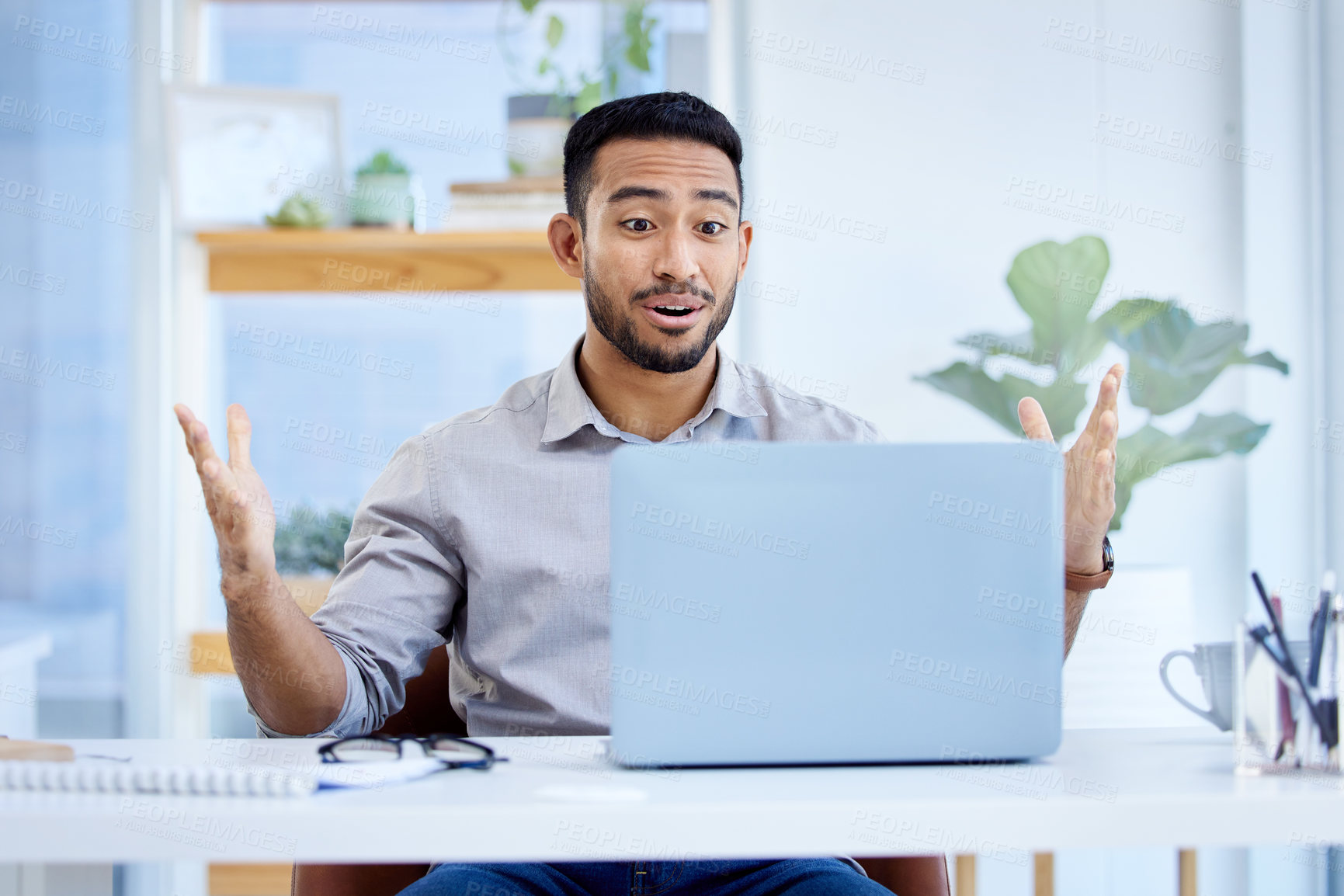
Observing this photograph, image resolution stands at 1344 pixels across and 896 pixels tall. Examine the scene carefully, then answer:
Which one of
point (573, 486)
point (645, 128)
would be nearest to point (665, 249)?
point (645, 128)

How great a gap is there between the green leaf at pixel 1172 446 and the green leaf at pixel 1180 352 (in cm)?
7

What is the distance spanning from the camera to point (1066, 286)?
2.21 meters

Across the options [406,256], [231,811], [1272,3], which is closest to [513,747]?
[231,811]

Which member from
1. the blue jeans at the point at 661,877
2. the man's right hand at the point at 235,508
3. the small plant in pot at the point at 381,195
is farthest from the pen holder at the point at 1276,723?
the small plant in pot at the point at 381,195

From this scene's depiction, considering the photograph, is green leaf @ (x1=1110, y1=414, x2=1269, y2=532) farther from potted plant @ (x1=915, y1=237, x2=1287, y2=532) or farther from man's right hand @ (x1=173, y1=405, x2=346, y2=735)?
man's right hand @ (x1=173, y1=405, x2=346, y2=735)

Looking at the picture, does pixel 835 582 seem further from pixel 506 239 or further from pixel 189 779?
pixel 506 239

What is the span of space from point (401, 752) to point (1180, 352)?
1.81 metres

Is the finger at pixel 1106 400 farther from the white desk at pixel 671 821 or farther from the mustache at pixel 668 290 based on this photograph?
the mustache at pixel 668 290

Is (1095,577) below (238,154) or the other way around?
below

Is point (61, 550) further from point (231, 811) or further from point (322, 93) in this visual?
point (231, 811)

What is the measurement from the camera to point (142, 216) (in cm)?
268

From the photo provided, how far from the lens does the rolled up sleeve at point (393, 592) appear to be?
4.16ft

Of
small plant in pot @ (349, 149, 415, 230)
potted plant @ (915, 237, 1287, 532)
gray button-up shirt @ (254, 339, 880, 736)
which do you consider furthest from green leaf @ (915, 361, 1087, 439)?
small plant in pot @ (349, 149, 415, 230)

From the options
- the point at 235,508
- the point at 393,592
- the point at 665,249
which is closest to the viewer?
the point at 235,508
